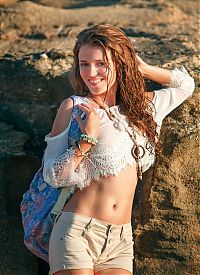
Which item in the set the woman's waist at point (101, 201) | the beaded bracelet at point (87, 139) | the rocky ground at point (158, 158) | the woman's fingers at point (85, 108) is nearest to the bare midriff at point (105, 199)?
→ the woman's waist at point (101, 201)

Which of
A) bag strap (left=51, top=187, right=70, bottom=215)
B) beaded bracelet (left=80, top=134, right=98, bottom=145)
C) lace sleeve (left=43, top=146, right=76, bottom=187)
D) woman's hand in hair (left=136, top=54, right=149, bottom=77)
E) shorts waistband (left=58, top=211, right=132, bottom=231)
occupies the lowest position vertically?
shorts waistband (left=58, top=211, right=132, bottom=231)

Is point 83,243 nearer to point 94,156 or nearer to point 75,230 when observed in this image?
point 75,230

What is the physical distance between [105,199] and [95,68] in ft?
1.80

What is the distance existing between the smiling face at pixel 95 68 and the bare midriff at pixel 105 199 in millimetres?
368

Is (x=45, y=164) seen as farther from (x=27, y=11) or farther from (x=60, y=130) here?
(x=27, y=11)

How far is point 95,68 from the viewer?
125 inches

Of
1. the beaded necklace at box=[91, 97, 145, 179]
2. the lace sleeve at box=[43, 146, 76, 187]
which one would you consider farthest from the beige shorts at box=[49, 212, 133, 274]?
the beaded necklace at box=[91, 97, 145, 179]

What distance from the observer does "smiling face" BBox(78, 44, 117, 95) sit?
317cm

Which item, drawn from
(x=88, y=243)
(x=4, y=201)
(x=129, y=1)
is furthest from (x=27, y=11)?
(x=88, y=243)

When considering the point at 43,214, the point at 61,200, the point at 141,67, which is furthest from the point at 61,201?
the point at 141,67

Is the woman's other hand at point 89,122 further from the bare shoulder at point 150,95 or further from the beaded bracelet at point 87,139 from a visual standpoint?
the bare shoulder at point 150,95

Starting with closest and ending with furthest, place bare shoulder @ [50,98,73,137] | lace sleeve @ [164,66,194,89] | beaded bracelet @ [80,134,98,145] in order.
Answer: beaded bracelet @ [80,134,98,145] → bare shoulder @ [50,98,73,137] → lace sleeve @ [164,66,194,89]

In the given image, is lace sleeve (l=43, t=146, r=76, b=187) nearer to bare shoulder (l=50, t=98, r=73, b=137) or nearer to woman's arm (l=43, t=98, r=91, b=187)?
woman's arm (l=43, t=98, r=91, b=187)

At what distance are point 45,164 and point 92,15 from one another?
2.50 meters
